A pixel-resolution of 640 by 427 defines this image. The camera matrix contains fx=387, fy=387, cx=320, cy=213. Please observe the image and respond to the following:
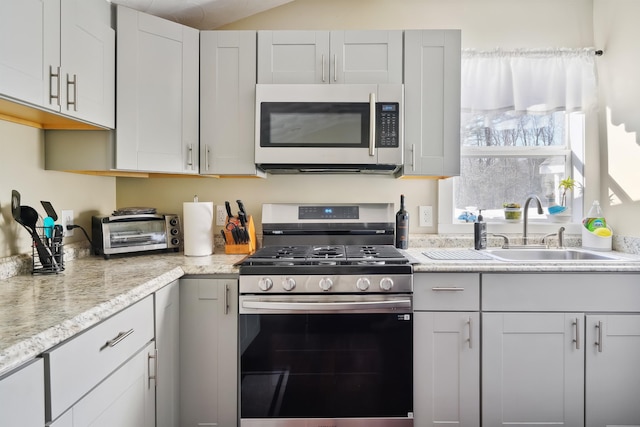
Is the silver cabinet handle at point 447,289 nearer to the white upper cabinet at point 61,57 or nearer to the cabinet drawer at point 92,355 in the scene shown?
the cabinet drawer at point 92,355

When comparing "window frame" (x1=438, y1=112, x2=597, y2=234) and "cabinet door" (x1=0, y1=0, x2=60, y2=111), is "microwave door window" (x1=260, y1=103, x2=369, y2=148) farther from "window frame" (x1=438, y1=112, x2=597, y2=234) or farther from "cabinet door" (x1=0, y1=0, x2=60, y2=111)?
"cabinet door" (x1=0, y1=0, x2=60, y2=111)

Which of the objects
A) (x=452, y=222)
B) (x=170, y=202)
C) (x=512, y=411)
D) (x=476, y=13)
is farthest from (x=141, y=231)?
(x=476, y=13)

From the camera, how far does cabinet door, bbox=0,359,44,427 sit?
0.77m

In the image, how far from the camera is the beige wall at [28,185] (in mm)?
1544

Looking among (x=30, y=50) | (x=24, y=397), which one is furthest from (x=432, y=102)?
(x=24, y=397)

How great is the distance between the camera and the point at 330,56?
208 centimetres

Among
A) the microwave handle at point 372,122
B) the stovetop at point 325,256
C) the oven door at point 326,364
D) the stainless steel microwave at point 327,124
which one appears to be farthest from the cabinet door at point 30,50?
the microwave handle at point 372,122

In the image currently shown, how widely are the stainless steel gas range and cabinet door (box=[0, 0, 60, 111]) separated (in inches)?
39.8

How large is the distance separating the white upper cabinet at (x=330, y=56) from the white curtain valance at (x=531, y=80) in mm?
639

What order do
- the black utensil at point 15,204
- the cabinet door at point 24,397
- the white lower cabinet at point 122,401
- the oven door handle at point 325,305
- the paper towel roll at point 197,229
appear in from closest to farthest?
the cabinet door at point 24,397 < the white lower cabinet at point 122,401 < the black utensil at point 15,204 < the oven door handle at point 325,305 < the paper towel roll at point 197,229

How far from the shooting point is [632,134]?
214 cm

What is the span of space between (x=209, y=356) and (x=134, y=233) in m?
0.78

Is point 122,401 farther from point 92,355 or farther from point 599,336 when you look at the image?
point 599,336

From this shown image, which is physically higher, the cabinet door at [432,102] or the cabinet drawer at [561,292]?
the cabinet door at [432,102]
